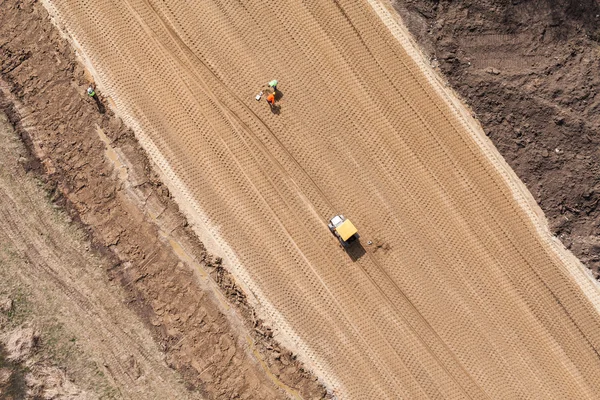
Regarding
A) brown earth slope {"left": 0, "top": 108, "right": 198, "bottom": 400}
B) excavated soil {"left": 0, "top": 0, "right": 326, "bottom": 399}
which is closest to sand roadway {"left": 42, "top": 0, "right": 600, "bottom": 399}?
excavated soil {"left": 0, "top": 0, "right": 326, "bottom": 399}

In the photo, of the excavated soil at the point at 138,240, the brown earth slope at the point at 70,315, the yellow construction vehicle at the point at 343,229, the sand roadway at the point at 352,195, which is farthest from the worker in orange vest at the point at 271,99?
the brown earth slope at the point at 70,315

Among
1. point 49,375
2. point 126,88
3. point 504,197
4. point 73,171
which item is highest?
point 126,88

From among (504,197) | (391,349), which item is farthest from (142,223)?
(504,197)

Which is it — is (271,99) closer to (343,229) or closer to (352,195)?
(352,195)

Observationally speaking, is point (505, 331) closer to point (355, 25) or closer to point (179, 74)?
point (355, 25)

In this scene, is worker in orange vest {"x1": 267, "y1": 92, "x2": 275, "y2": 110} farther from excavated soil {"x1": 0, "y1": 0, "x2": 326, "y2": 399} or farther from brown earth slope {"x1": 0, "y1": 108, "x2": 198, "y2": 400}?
brown earth slope {"x1": 0, "y1": 108, "x2": 198, "y2": 400}

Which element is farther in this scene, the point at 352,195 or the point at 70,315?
the point at 352,195

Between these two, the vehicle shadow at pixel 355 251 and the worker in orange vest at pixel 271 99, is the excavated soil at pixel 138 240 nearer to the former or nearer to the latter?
the vehicle shadow at pixel 355 251

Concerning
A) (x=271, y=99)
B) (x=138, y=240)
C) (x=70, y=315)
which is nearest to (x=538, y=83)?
(x=271, y=99)
